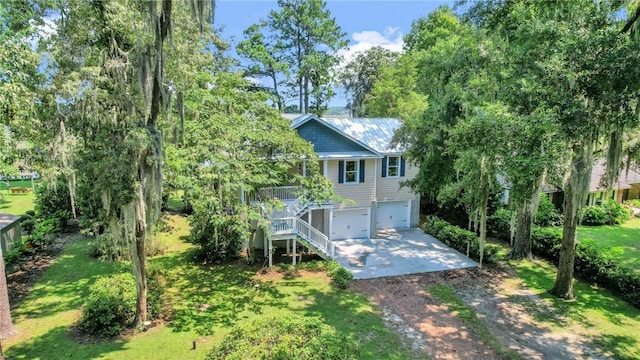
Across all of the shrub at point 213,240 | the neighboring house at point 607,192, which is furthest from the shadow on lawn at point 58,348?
the neighboring house at point 607,192

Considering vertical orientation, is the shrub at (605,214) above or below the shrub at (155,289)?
above

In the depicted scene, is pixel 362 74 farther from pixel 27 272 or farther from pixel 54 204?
pixel 27 272

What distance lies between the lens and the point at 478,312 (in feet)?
39.4

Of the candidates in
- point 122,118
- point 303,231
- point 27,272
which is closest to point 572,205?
point 303,231

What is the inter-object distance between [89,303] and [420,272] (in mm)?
11656

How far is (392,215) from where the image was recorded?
21203 millimetres

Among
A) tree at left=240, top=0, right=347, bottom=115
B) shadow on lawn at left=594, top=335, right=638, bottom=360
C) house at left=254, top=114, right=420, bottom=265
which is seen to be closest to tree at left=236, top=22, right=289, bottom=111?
tree at left=240, top=0, right=347, bottom=115

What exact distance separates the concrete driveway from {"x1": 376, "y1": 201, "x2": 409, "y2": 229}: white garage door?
0.86 m

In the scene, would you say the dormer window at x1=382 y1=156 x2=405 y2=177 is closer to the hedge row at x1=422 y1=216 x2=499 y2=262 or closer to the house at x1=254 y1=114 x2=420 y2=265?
the house at x1=254 y1=114 x2=420 y2=265

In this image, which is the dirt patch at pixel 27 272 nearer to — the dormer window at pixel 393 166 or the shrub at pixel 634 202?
the dormer window at pixel 393 166

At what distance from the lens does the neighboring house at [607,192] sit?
2361 centimetres

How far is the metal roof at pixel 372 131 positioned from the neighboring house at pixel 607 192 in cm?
1005

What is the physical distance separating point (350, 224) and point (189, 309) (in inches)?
389

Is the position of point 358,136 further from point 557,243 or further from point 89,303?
point 89,303
